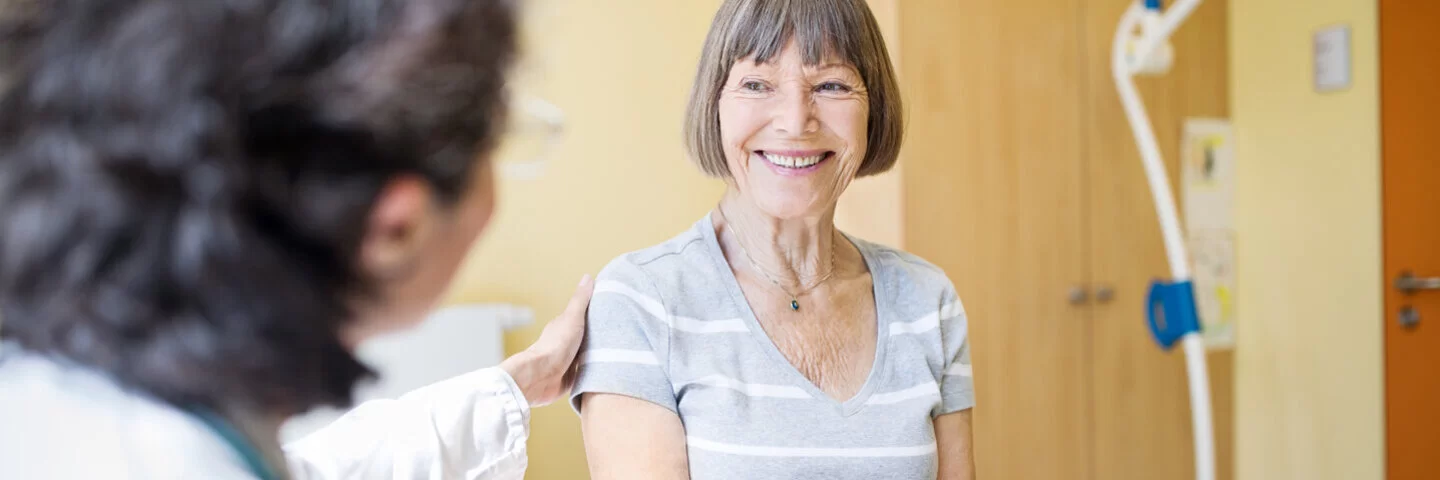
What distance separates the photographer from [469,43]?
1.51ft

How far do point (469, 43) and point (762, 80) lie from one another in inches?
30.4

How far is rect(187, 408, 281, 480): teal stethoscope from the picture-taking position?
45 cm

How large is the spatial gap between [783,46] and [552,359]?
44 centimetres

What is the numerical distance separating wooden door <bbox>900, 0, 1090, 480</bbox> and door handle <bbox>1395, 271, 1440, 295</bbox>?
32.0 inches

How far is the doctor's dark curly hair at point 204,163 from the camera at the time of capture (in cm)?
41

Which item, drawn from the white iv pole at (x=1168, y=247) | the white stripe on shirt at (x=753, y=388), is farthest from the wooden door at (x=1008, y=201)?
the white stripe on shirt at (x=753, y=388)

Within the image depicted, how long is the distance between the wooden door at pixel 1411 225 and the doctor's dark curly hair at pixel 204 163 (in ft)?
8.92

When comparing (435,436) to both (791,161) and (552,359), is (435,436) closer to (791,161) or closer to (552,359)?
(552,359)

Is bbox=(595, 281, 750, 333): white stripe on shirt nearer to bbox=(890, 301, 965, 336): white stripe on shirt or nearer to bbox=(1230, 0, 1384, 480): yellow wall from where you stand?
bbox=(890, 301, 965, 336): white stripe on shirt

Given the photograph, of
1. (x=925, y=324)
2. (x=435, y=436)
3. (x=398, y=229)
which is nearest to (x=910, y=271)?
(x=925, y=324)

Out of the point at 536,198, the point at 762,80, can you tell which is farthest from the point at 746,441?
the point at 536,198

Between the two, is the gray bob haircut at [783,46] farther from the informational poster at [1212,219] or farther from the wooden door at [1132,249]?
the informational poster at [1212,219]

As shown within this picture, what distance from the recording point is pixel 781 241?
1.28 metres

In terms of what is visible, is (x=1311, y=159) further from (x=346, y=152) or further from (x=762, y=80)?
(x=346, y=152)
